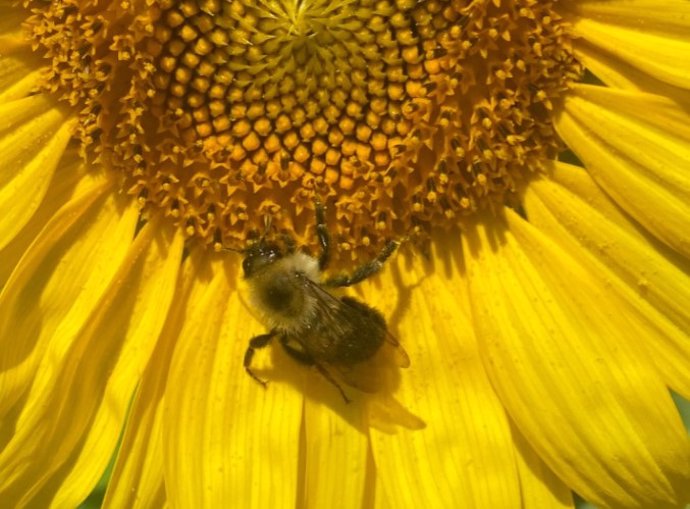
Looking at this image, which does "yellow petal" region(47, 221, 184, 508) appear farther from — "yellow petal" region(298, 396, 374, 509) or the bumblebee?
"yellow petal" region(298, 396, 374, 509)

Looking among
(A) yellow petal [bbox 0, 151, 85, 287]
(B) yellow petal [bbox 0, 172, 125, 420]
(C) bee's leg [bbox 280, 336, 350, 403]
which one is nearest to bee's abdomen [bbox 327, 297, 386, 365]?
(C) bee's leg [bbox 280, 336, 350, 403]

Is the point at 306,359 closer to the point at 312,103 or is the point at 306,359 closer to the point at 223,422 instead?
the point at 223,422

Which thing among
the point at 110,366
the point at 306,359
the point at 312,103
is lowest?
the point at 306,359

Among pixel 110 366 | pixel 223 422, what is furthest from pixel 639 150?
pixel 110 366

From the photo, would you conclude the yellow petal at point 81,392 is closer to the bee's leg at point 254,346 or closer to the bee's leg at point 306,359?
the bee's leg at point 254,346

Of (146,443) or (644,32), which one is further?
(146,443)

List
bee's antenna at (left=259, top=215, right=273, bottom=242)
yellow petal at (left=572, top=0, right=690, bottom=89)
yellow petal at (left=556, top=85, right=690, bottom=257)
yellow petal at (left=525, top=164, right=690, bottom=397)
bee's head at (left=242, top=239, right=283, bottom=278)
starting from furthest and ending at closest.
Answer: bee's antenna at (left=259, top=215, right=273, bottom=242)
bee's head at (left=242, top=239, right=283, bottom=278)
yellow petal at (left=525, top=164, right=690, bottom=397)
yellow petal at (left=556, top=85, right=690, bottom=257)
yellow petal at (left=572, top=0, right=690, bottom=89)
